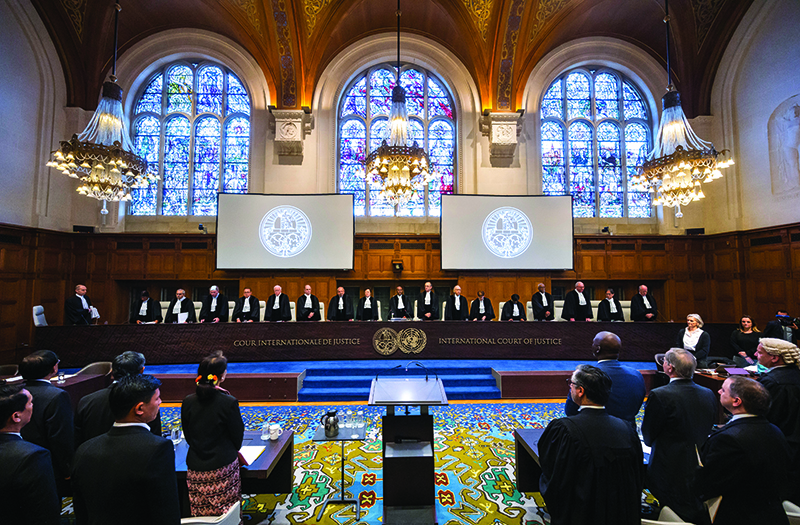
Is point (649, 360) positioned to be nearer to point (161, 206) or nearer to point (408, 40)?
point (408, 40)

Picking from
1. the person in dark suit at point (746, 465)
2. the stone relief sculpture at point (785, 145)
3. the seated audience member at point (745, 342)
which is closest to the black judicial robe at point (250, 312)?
the person in dark suit at point (746, 465)

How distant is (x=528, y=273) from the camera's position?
29.7 ft

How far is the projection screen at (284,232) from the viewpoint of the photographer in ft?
28.3

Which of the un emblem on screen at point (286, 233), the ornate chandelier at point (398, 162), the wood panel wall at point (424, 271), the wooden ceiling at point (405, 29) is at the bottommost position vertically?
the wood panel wall at point (424, 271)

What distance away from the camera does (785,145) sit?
7363 mm

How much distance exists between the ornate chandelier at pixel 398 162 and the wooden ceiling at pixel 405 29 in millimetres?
4457

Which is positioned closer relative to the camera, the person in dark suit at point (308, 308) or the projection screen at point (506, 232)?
the person in dark suit at point (308, 308)

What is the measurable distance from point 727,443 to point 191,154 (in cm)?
1078

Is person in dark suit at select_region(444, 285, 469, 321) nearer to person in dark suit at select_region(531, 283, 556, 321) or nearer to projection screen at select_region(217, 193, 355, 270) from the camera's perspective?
person in dark suit at select_region(531, 283, 556, 321)

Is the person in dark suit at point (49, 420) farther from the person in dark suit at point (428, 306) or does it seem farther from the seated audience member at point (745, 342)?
the seated audience member at point (745, 342)

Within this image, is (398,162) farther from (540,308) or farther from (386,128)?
(386,128)

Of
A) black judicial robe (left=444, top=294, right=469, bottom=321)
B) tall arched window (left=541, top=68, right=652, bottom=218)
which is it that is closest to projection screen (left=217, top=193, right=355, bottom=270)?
black judicial robe (left=444, top=294, right=469, bottom=321)

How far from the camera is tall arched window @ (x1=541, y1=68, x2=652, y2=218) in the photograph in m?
9.69

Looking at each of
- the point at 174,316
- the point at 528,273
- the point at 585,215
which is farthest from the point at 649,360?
the point at 174,316
